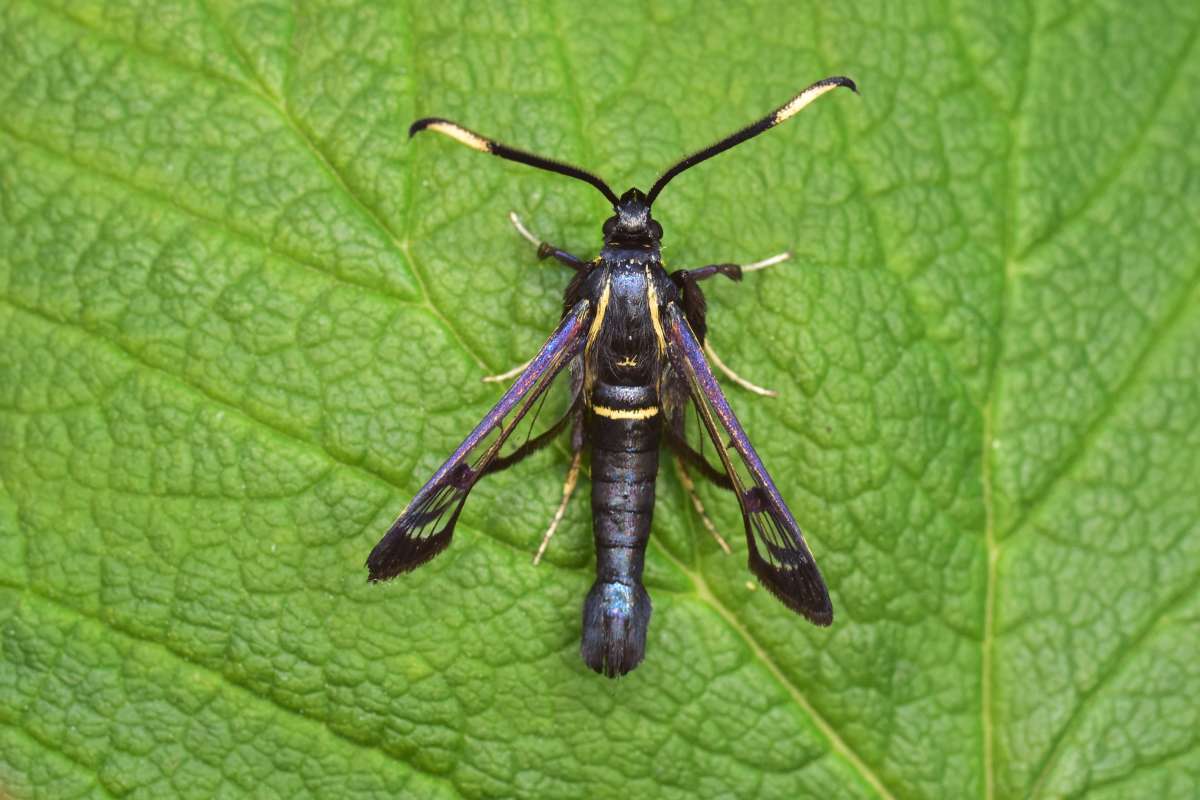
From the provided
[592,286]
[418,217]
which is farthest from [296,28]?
[592,286]

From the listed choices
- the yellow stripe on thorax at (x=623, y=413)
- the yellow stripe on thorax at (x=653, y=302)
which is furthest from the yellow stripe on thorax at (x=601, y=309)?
the yellow stripe on thorax at (x=623, y=413)

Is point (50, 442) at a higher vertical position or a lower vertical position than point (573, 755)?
higher

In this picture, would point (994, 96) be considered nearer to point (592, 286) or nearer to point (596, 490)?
point (592, 286)

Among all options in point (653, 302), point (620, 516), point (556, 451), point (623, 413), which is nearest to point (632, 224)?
point (653, 302)

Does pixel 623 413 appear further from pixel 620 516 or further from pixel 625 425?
pixel 620 516

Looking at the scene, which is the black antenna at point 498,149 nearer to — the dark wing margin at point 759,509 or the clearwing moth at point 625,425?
the clearwing moth at point 625,425

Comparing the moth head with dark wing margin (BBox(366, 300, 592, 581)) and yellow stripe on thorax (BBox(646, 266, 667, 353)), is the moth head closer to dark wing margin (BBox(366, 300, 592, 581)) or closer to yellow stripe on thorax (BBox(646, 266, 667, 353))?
yellow stripe on thorax (BBox(646, 266, 667, 353))

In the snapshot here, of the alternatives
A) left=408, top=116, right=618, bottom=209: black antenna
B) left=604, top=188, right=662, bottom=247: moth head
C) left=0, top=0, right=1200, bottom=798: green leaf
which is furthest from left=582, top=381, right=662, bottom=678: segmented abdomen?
left=408, top=116, right=618, bottom=209: black antenna
